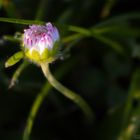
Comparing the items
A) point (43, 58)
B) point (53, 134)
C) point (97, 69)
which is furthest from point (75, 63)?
point (43, 58)

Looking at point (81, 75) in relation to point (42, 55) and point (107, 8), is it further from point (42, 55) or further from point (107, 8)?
point (42, 55)

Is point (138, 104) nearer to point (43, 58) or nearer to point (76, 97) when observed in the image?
point (76, 97)

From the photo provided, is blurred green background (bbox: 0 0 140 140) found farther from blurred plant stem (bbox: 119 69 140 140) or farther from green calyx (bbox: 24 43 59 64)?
green calyx (bbox: 24 43 59 64)

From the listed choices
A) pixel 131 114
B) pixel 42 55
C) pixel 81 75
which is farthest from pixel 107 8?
pixel 42 55

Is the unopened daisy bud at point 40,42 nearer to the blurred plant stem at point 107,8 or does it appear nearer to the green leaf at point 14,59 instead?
the green leaf at point 14,59

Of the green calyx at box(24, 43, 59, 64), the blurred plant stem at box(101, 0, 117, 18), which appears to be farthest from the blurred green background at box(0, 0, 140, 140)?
the green calyx at box(24, 43, 59, 64)

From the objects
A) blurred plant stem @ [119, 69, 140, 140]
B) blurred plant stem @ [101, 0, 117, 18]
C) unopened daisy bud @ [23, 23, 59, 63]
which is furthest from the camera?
blurred plant stem @ [101, 0, 117, 18]
